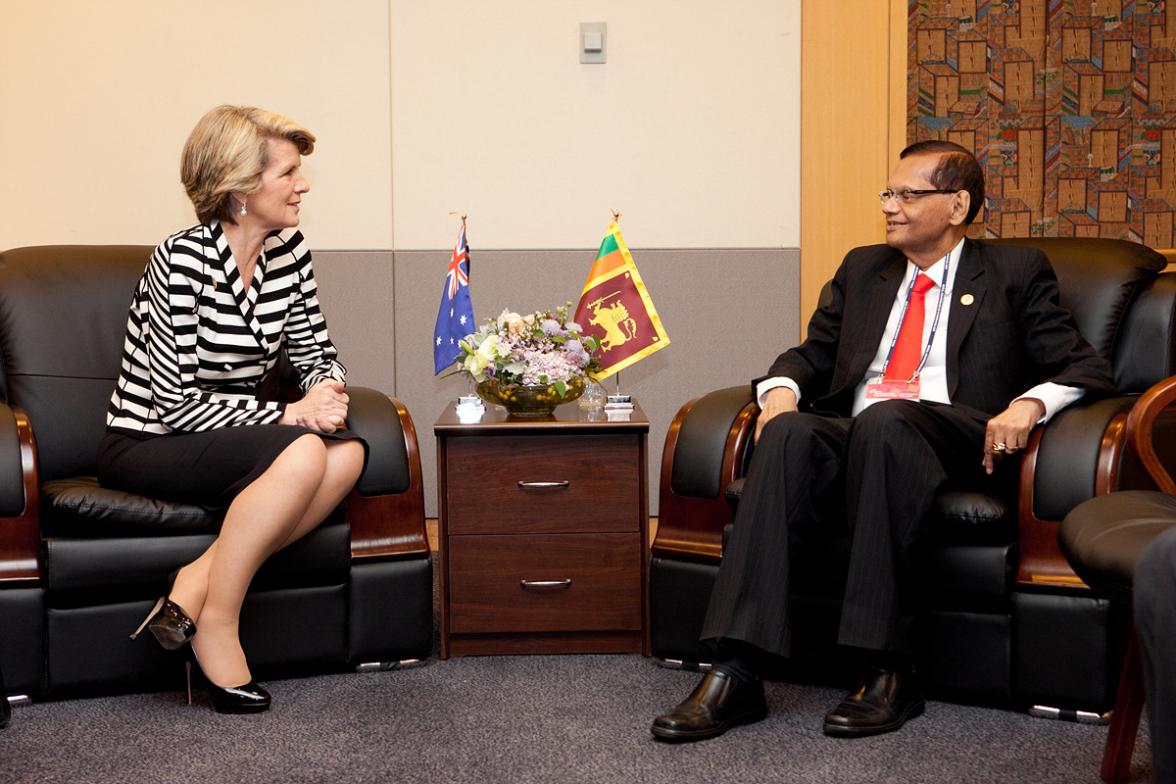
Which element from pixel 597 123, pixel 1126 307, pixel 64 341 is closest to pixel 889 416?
pixel 1126 307

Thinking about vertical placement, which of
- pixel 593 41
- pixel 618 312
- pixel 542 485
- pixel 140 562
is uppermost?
pixel 593 41

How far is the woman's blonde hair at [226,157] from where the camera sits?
2504 mm

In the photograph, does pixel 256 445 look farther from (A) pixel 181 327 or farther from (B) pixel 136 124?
(B) pixel 136 124

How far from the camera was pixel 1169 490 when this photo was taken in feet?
6.20

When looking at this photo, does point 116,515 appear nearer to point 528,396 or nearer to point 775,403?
point 528,396

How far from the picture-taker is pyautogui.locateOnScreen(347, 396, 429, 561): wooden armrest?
2525mm

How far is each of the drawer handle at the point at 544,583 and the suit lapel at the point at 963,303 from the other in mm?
930

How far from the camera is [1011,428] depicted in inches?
87.9

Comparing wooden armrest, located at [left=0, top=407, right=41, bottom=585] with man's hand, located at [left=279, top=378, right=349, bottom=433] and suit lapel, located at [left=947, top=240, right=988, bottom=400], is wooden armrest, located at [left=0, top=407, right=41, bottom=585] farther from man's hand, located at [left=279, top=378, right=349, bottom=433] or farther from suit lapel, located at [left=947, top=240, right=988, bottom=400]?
suit lapel, located at [left=947, top=240, right=988, bottom=400]

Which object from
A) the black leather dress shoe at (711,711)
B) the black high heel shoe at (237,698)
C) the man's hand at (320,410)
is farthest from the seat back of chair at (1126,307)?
the black high heel shoe at (237,698)

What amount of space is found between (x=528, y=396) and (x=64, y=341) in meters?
1.09

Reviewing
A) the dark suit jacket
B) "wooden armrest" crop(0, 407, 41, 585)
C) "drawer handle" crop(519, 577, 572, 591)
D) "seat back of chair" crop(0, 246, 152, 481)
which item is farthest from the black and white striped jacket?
the dark suit jacket

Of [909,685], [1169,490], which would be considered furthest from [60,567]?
[1169,490]

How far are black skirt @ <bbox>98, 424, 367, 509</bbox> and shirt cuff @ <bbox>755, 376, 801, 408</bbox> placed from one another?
90cm
